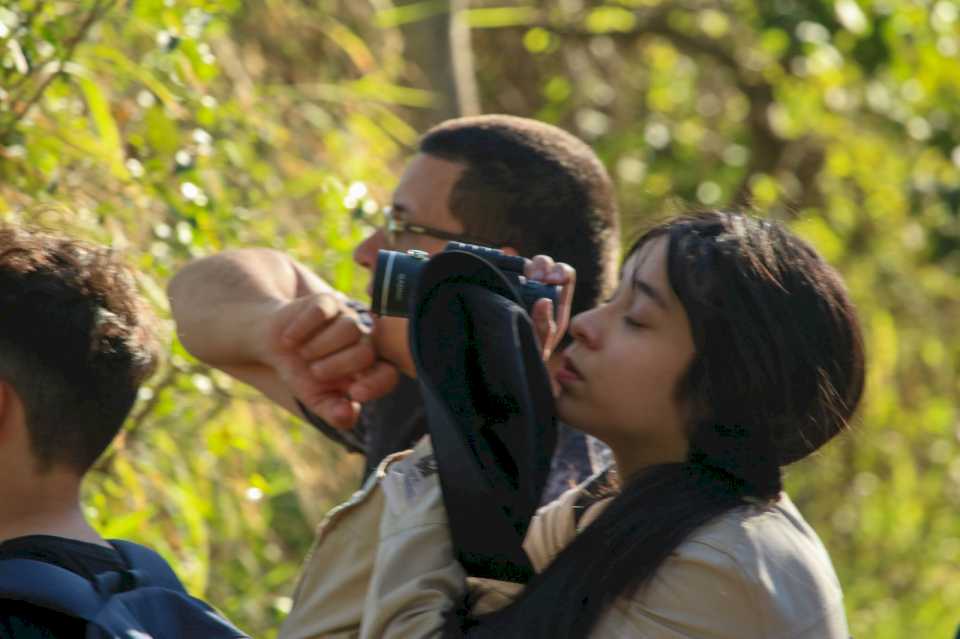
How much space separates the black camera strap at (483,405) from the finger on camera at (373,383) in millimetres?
591

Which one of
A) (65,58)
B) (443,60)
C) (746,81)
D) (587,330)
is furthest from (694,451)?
(746,81)

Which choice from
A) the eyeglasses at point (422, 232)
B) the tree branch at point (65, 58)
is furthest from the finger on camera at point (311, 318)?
the tree branch at point (65, 58)

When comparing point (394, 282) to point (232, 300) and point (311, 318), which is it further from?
point (232, 300)

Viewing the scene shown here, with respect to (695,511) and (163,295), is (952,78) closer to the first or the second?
(163,295)

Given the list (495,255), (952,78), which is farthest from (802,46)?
(495,255)

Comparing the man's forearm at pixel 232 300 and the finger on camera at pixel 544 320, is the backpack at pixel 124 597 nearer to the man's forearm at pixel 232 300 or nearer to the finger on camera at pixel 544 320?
the finger on camera at pixel 544 320

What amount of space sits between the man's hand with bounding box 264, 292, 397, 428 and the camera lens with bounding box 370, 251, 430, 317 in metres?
0.31

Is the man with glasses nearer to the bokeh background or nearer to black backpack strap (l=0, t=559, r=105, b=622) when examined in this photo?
the bokeh background

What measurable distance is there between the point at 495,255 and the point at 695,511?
0.49 meters

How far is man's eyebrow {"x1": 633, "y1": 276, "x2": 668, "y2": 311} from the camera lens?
7.25 ft

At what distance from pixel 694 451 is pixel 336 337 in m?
0.80

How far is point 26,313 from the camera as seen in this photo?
2250 millimetres

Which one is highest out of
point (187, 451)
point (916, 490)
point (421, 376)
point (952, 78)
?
point (421, 376)

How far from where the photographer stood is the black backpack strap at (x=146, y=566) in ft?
6.84
